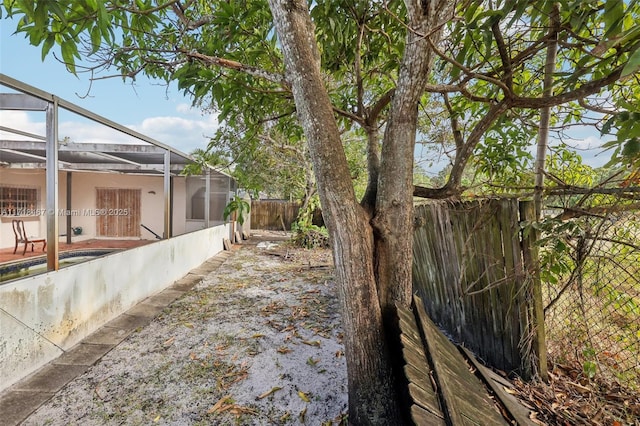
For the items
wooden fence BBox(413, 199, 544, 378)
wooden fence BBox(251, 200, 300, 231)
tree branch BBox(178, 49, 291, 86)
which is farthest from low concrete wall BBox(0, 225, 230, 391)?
wooden fence BBox(251, 200, 300, 231)

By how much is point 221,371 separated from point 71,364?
4.52 ft

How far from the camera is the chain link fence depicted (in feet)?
5.22

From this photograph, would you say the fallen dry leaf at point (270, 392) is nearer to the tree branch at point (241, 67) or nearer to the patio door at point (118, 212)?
the tree branch at point (241, 67)

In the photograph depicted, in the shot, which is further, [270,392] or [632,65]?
[270,392]

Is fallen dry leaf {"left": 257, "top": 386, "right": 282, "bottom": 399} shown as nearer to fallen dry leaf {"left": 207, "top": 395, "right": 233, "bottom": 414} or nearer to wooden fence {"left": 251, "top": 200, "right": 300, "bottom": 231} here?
fallen dry leaf {"left": 207, "top": 395, "right": 233, "bottom": 414}

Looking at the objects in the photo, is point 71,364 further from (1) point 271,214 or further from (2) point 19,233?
(1) point 271,214

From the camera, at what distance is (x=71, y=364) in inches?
97.7

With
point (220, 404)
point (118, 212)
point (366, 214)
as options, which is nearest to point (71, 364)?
point (220, 404)

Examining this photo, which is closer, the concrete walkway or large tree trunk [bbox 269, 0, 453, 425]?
large tree trunk [bbox 269, 0, 453, 425]

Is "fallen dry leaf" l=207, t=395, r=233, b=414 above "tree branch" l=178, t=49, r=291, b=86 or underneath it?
underneath

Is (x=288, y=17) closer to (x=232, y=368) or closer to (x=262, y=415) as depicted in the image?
(x=262, y=415)

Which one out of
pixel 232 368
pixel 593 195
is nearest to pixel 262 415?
pixel 232 368

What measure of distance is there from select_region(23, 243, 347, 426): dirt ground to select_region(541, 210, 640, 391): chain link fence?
1.66m

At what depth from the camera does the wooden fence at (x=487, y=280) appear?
1.94 m
